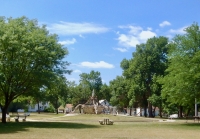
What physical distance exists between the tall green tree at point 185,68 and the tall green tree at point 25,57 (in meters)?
13.0

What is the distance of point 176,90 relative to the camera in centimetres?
3709

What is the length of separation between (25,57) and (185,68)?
18345mm

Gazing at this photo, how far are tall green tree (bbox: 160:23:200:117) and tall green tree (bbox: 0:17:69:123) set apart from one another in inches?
511

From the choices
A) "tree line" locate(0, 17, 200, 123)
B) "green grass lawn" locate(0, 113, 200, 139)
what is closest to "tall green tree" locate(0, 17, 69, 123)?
"tree line" locate(0, 17, 200, 123)

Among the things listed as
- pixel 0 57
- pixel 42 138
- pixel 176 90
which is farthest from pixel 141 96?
pixel 42 138

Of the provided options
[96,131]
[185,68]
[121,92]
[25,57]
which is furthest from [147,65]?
[96,131]

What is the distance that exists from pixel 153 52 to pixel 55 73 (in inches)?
1423

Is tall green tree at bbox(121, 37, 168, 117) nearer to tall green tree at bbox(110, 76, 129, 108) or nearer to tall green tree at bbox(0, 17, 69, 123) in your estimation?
tall green tree at bbox(110, 76, 129, 108)

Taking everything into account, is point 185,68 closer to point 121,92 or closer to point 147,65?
point 147,65

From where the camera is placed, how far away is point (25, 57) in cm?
3381

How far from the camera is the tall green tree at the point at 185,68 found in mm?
36375

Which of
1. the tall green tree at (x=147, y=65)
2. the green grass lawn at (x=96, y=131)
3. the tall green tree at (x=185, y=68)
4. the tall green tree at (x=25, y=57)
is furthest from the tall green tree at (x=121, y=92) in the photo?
the green grass lawn at (x=96, y=131)

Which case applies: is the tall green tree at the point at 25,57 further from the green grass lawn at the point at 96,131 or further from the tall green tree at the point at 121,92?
the tall green tree at the point at 121,92

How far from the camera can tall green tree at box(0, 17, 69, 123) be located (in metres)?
33.2
